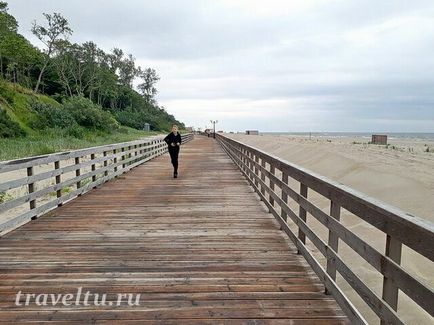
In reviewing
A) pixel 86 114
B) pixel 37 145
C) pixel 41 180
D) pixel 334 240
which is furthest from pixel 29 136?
pixel 334 240

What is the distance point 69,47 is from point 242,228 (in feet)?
208

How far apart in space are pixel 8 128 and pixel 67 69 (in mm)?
42908

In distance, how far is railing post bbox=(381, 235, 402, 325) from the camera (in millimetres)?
2338

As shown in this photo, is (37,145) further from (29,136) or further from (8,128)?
(29,136)

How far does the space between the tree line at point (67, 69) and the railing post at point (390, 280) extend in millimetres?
50740

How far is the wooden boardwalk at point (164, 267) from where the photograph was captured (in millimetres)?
3170

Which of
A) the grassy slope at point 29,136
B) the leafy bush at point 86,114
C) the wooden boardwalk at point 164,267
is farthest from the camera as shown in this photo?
the leafy bush at point 86,114

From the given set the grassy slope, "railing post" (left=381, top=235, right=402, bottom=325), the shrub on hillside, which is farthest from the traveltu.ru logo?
the shrub on hillside

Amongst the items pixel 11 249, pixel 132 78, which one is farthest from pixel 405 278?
pixel 132 78

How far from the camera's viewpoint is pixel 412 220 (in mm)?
2164

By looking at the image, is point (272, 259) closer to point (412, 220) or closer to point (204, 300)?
point (204, 300)

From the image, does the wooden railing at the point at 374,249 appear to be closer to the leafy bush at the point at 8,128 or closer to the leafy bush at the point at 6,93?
the leafy bush at the point at 8,128

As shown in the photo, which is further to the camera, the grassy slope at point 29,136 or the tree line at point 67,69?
the tree line at point 67,69

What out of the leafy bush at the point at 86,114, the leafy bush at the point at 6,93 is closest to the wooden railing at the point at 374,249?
the leafy bush at the point at 6,93
